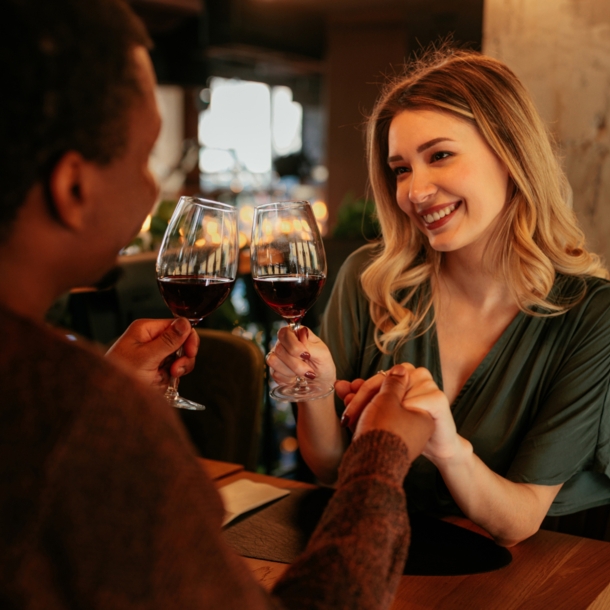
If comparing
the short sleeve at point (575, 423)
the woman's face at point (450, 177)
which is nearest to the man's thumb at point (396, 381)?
the short sleeve at point (575, 423)

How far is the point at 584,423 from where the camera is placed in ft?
4.74

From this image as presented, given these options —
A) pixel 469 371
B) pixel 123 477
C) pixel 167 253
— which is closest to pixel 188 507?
pixel 123 477

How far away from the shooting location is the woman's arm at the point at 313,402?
49.4 inches

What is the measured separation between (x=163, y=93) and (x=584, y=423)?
10861mm

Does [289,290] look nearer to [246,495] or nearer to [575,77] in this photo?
[246,495]

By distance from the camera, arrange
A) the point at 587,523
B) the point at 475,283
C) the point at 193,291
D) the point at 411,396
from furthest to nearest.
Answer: the point at 475,283 → the point at 587,523 → the point at 193,291 → the point at 411,396

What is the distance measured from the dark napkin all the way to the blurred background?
0.99m

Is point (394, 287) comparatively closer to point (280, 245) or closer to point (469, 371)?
point (469, 371)

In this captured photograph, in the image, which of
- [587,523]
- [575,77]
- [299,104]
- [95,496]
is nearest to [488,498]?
[587,523]

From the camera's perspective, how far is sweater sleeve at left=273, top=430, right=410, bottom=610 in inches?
24.2

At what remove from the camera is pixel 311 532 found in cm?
123

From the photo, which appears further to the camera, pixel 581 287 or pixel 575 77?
pixel 575 77

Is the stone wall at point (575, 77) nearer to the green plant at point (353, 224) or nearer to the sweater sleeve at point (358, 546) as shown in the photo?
the green plant at point (353, 224)

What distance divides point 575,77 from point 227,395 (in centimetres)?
176
